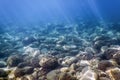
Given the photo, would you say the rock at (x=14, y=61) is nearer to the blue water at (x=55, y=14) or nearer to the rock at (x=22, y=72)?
the rock at (x=22, y=72)

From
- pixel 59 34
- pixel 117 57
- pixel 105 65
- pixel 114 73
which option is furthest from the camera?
pixel 59 34

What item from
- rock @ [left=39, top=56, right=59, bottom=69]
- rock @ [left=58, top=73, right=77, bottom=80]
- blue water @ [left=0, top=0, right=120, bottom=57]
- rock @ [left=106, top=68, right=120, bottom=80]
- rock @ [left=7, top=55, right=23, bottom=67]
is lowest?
rock @ [left=106, top=68, right=120, bottom=80]

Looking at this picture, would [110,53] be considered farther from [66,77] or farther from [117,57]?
[66,77]

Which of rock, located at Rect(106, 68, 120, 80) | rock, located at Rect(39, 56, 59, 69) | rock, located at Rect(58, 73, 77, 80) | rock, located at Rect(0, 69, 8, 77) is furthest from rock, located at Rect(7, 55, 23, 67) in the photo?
rock, located at Rect(106, 68, 120, 80)

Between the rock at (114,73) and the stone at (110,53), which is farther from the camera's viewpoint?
the stone at (110,53)

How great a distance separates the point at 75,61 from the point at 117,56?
1.80 metres

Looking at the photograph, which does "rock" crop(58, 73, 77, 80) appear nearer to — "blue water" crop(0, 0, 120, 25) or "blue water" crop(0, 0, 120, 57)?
"blue water" crop(0, 0, 120, 57)

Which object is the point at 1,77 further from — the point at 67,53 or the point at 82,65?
the point at 67,53

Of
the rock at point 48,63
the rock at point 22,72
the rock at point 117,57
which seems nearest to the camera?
the rock at point 117,57

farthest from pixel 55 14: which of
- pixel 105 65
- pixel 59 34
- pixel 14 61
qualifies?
pixel 105 65

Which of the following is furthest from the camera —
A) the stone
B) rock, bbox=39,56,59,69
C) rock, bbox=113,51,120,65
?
the stone

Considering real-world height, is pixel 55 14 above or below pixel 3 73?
above

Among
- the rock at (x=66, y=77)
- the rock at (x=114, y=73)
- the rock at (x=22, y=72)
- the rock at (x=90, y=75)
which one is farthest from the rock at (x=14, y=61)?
the rock at (x=114, y=73)

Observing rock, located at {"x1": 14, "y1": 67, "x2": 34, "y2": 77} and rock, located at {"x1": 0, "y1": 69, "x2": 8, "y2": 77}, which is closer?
rock, located at {"x1": 14, "y1": 67, "x2": 34, "y2": 77}
